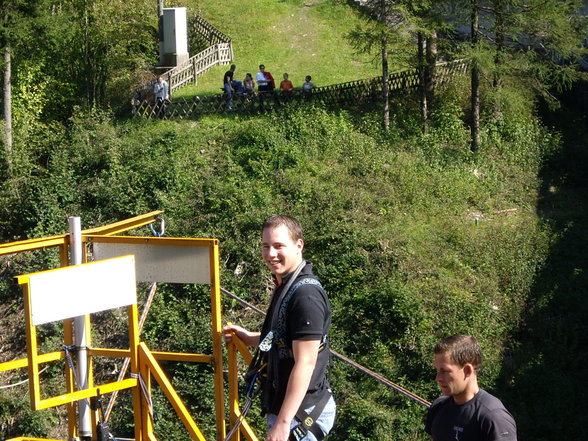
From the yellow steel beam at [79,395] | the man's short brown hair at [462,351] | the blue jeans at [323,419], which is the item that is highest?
the man's short brown hair at [462,351]

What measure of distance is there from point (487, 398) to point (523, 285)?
38.5 ft

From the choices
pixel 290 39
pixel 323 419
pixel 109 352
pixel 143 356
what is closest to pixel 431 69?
pixel 290 39

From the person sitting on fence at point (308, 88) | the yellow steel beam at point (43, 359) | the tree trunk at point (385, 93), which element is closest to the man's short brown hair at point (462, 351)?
the yellow steel beam at point (43, 359)

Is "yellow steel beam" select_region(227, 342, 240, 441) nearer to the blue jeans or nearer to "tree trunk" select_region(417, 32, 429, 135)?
the blue jeans

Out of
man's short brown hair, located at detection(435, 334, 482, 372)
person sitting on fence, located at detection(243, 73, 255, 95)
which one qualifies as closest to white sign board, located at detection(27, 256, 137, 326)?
man's short brown hair, located at detection(435, 334, 482, 372)

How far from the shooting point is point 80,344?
18.4 feet

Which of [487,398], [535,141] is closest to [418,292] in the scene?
[535,141]

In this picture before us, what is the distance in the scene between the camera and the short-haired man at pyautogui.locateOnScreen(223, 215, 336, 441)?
156 inches

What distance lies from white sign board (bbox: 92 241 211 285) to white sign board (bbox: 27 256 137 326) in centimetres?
30

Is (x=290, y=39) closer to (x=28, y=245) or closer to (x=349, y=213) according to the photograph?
(x=349, y=213)

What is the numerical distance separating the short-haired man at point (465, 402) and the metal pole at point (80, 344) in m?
2.58

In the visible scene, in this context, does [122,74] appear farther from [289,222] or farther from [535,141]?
[289,222]

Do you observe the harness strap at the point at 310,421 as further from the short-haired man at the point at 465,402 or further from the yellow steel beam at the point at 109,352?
the yellow steel beam at the point at 109,352

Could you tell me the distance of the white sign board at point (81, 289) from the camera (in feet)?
15.8
